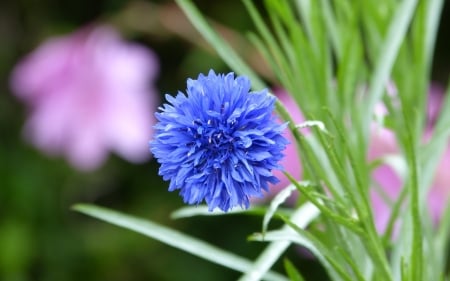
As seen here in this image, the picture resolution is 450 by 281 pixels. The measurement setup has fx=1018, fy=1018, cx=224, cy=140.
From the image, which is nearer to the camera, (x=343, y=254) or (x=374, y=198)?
(x=343, y=254)

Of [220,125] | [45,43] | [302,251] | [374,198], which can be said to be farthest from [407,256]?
[45,43]

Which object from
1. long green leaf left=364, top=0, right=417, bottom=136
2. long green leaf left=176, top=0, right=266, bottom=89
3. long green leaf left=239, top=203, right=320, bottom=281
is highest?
long green leaf left=176, top=0, right=266, bottom=89

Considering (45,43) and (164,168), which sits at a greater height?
(45,43)

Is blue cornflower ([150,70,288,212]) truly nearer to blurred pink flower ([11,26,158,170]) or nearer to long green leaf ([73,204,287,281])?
long green leaf ([73,204,287,281])

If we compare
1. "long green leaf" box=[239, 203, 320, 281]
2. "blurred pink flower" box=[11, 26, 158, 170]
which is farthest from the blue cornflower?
"blurred pink flower" box=[11, 26, 158, 170]

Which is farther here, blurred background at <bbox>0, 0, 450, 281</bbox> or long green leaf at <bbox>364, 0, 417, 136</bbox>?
blurred background at <bbox>0, 0, 450, 281</bbox>

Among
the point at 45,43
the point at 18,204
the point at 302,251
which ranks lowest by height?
the point at 302,251

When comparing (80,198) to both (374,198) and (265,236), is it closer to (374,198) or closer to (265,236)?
(374,198)

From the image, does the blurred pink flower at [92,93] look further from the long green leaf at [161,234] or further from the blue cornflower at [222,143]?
the blue cornflower at [222,143]
